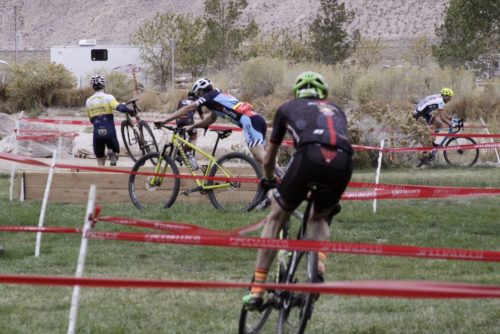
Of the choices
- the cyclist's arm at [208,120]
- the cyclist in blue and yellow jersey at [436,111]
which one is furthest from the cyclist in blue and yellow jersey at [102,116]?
the cyclist in blue and yellow jersey at [436,111]

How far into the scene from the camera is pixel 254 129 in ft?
40.5

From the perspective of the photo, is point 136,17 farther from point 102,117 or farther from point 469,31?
point 102,117

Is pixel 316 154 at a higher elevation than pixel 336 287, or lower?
higher

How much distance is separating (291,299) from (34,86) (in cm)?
3333

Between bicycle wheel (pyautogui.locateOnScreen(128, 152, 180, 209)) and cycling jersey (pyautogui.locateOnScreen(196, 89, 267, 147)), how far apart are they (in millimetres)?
975

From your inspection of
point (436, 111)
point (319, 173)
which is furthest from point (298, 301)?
point (436, 111)

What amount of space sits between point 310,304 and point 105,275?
3.41m

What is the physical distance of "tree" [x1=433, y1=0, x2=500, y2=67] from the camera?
38.3 m

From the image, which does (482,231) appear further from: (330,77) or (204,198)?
(330,77)

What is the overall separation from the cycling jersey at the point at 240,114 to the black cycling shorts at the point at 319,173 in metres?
6.21

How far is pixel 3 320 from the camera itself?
23.9 ft

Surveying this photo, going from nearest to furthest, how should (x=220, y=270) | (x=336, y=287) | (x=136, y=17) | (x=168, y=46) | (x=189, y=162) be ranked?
(x=336, y=287), (x=220, y=270), (x=189, y=162), (x=168, y=46), (x=136, y=17)

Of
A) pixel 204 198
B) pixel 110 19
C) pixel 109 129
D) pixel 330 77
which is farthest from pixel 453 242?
pixel 110 19

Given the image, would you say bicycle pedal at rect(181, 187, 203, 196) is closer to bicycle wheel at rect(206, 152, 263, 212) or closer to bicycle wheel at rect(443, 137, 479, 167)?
bicycle wheel at rect(206, 152, 263, 212)
